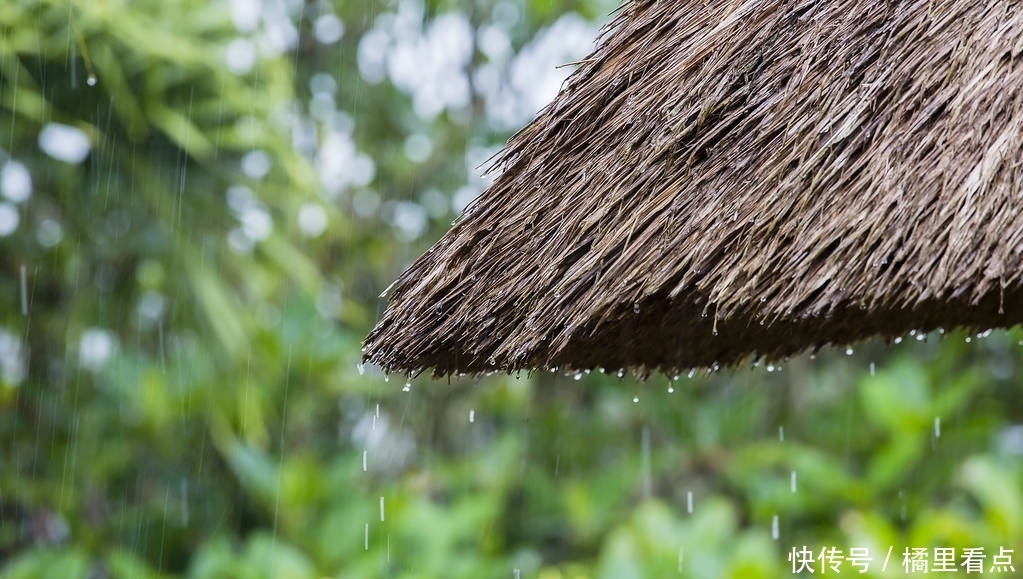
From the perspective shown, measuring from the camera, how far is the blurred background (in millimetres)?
3100

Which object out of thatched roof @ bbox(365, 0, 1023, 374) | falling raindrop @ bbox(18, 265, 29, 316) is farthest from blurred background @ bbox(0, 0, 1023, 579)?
thatched roof @ bbox(365, 0, 1023, 374)

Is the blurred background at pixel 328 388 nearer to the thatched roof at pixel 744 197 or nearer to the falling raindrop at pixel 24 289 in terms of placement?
the falling raindrop at pixel 24 289

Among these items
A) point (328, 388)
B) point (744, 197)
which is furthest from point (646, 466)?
point (744, 197)

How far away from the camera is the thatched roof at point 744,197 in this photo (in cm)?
109

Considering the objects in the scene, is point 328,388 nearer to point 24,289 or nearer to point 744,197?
point 24,289

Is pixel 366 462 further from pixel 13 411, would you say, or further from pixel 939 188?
pixel 939 188

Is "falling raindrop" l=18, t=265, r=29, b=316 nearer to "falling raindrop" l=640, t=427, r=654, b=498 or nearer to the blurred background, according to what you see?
the blurred background

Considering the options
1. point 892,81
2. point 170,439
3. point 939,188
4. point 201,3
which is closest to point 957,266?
point 939,188

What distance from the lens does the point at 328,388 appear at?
4012 millimetres

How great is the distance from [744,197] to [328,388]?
2.99m

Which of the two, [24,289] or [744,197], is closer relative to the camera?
[744,197]

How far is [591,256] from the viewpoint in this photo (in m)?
1.33

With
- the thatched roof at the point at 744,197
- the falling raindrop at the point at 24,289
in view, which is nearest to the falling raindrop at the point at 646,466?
the falling raindrop at the point at 24,289

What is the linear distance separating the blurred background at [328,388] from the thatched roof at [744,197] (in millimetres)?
1171
